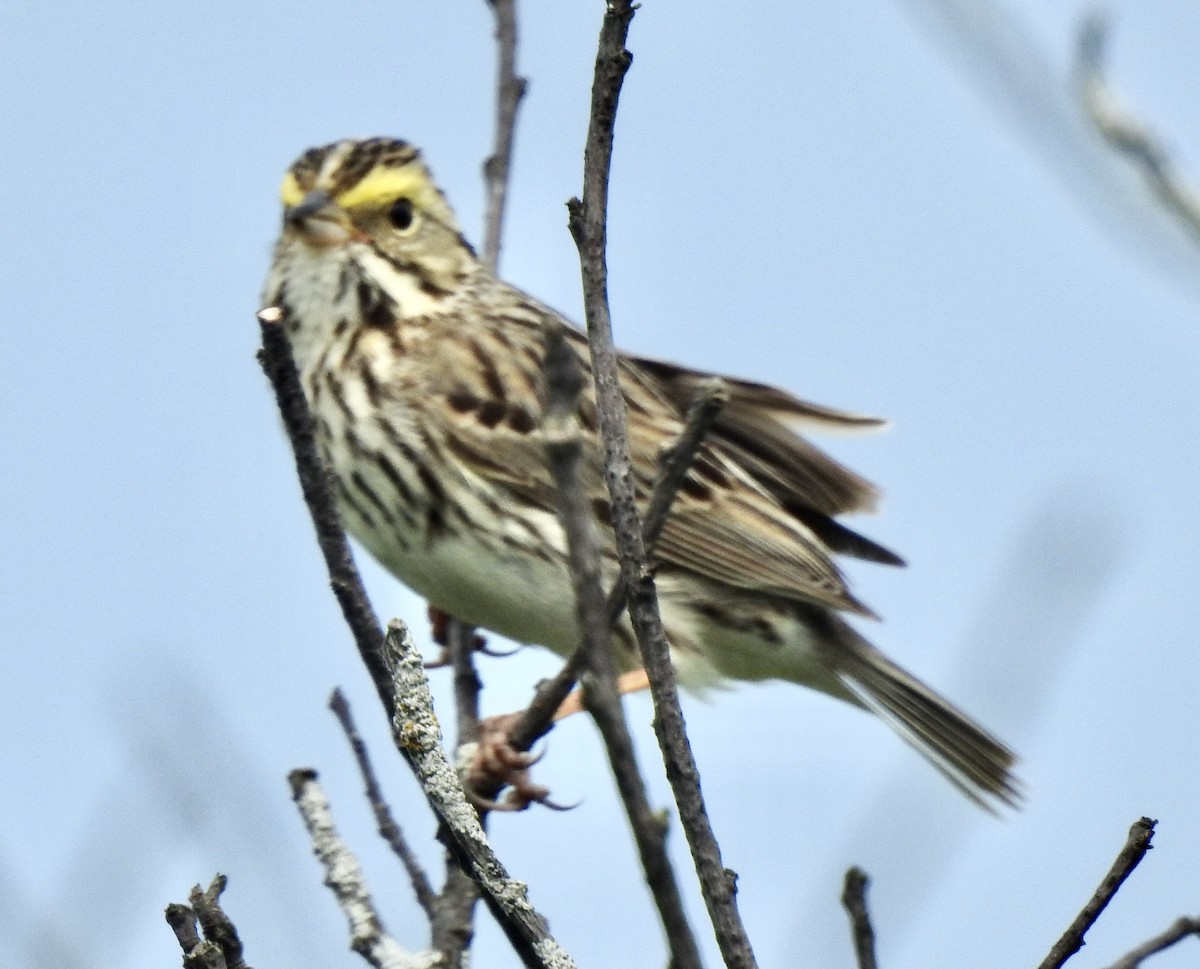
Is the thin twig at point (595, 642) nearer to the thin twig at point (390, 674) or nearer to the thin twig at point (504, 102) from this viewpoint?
the thin twig at point (390, 674)

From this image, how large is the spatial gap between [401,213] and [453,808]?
3.89 metres

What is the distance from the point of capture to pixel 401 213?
6.02 meters

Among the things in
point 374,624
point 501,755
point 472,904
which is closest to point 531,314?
point 501,755

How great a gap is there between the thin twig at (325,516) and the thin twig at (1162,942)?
3.79ft

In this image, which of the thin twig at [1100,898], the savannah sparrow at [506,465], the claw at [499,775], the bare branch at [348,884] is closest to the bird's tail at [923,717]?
the savannah sparrow at [506,465]

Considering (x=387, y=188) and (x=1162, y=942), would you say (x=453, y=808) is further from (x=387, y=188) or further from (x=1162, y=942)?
(x=387, y=188)

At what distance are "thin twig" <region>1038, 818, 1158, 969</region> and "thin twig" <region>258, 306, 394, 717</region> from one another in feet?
3.59

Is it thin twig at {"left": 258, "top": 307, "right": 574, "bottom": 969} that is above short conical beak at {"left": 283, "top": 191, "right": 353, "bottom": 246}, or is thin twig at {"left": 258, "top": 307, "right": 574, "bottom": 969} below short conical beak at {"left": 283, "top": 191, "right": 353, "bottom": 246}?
below

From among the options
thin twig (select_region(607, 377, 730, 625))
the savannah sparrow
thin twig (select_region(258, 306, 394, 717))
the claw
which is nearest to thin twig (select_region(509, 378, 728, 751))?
thin twig (select_region(607, 377, 730, 625))

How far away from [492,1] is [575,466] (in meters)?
3.97

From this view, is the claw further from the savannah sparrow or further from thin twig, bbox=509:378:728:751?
thin twig, bbox=509:378:728:751

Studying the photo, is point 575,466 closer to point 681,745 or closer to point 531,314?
point 681,745

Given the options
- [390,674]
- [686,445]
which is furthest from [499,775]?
[686,445]

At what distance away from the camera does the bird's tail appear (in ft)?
19.5
